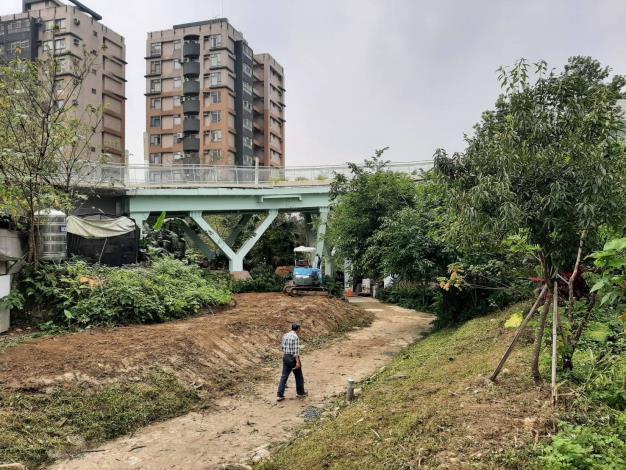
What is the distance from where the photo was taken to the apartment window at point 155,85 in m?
56.2

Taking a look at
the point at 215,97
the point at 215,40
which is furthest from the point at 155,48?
the point at 215,97

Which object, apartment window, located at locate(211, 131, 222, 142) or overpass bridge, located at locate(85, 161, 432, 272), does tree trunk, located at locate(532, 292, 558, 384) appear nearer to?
overpass bridge, located at locate(85, 161, 432, 272)

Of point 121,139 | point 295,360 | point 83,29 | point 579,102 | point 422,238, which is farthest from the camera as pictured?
point 121,139

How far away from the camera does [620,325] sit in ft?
25.0

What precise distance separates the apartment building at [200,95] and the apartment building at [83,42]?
5.24m

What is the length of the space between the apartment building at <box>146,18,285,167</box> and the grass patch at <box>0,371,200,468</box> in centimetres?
4458

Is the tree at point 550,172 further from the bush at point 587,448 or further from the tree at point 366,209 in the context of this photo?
the tree at point 366,209

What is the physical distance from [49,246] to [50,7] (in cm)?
4657

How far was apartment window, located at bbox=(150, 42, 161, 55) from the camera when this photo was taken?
56.2 m

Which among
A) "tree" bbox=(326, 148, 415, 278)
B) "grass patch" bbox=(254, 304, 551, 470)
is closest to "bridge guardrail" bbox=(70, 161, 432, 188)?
"tree" bbox=(326, 148, 415, 278)

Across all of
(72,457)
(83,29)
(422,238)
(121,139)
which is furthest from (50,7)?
(72,457)

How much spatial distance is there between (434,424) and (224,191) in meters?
20.8

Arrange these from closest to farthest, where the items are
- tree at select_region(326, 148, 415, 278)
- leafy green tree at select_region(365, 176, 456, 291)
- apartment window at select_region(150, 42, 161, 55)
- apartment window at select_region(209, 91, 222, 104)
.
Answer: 1. leafy green tree at select_region(365, 176, 456, 291)
2. tree at select_region(326, 148, 415, 278)
3. apartment window at select_region(209, 91, 222, 104)
4. apartment window at select_region(150, 42, 161, 55)

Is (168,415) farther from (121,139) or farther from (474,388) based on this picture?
(121,139)
